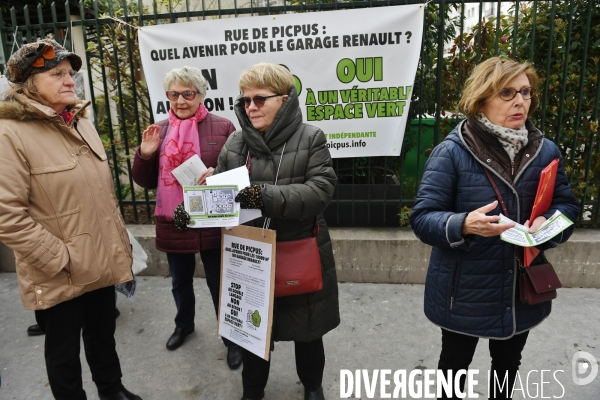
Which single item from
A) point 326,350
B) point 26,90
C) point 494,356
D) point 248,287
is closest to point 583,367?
point 494,356

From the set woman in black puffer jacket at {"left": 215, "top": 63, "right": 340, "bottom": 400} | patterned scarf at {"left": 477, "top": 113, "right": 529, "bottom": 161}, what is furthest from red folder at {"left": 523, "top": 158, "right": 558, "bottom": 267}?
woman in black puffer jacket at {"left": 215, "top": 63, "right": 340, "bottom": 400}

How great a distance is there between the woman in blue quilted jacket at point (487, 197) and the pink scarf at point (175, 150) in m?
1.49

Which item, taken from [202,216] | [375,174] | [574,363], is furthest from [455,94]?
[202,216]

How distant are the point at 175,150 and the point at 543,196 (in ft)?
6.74

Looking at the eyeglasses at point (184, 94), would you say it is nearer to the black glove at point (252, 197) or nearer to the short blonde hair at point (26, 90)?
the short blonde hair at point (26, 90)

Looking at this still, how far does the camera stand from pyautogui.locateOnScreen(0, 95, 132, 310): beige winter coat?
200cm

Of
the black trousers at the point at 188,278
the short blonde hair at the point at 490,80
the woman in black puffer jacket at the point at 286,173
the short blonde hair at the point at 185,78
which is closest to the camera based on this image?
the short blonde hair at the point at 490,80

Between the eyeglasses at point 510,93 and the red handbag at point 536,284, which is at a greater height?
the eyeglasses at point 510,93

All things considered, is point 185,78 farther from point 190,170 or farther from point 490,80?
point 490,80

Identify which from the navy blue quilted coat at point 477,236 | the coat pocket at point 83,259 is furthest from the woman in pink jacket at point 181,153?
the navy blue quilted coat at point 477,236

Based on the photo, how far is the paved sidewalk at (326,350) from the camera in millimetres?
2803

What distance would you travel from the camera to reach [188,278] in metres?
3.20

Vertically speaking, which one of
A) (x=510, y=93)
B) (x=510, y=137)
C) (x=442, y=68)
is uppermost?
(x=442, y=68)

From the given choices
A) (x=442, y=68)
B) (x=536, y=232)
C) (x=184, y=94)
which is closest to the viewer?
(x=536, y=232)
